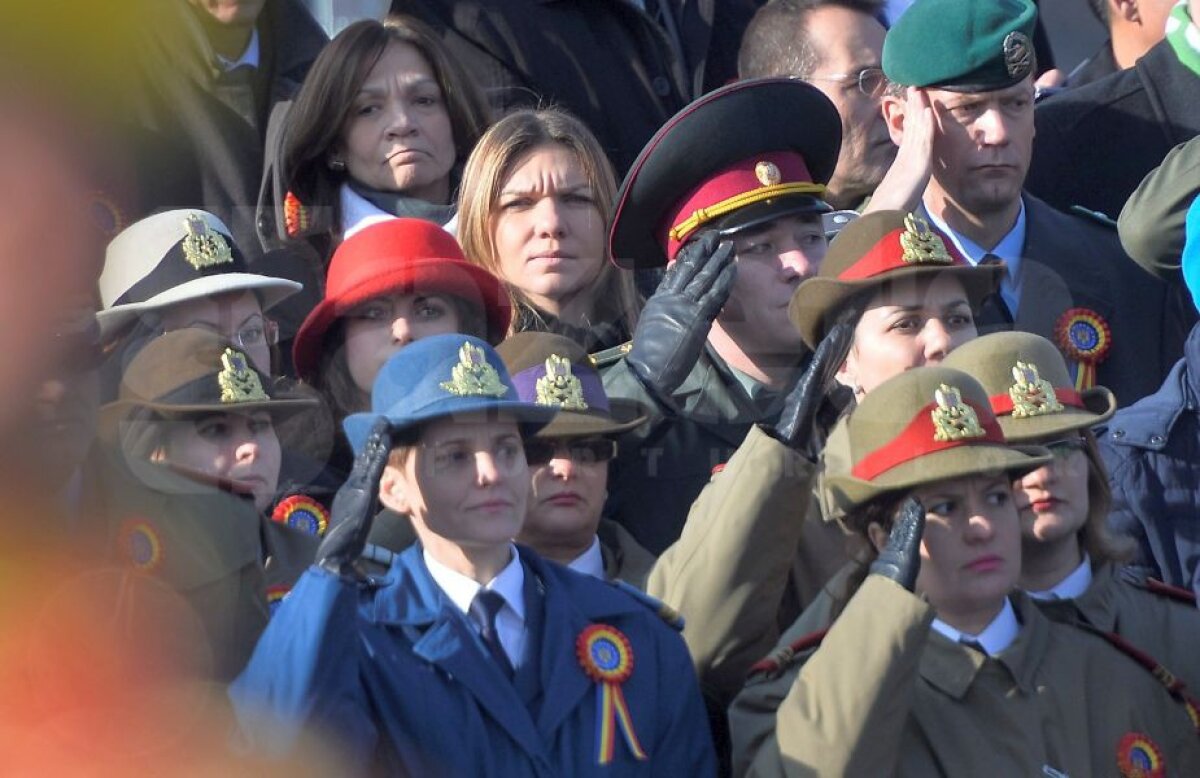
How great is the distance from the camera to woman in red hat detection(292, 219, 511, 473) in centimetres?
420

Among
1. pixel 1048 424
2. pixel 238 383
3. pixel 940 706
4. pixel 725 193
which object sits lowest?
pixel 940 706

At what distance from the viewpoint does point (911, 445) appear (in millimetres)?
3328

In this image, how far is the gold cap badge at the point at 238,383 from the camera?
383 cm

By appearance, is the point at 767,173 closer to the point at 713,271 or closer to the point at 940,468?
the point at 713,271

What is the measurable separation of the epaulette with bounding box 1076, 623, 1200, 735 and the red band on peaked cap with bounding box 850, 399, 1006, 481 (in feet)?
1.52

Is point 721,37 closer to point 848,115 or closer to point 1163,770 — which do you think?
point 848,115

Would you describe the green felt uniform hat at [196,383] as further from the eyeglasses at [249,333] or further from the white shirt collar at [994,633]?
the white shirt collar at [994,633]

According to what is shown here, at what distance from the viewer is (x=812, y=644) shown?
3.26m

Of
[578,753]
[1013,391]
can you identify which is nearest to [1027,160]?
[1013,391]

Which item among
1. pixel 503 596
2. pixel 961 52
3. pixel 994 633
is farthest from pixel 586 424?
pixel 961 52

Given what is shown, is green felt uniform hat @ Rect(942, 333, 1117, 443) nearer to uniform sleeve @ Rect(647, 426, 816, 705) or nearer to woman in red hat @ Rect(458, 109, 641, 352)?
uniform sleeve @ Rect(647, 426, 816, 705)

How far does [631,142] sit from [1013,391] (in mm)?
2229

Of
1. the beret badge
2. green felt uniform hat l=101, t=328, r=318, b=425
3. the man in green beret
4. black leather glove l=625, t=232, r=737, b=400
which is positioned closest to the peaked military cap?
black leather glove l=625, t=232, r=737, b=400

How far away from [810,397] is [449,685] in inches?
37.5
